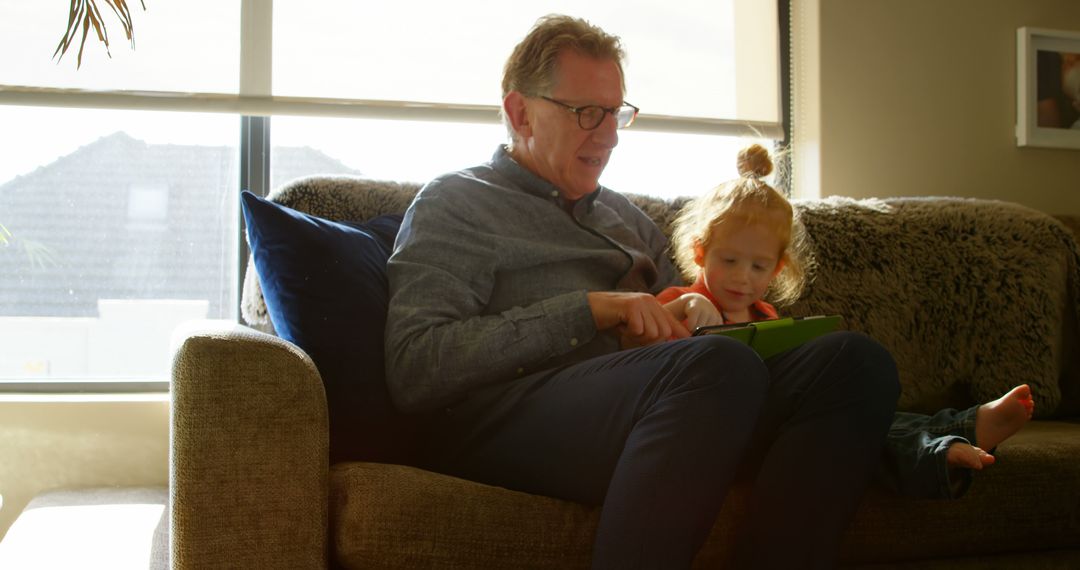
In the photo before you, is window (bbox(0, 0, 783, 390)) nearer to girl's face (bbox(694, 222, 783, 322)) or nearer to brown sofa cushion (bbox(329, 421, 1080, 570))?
girl's face (bbox(694, 222, 783, 322))

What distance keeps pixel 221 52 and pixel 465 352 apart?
145 cm

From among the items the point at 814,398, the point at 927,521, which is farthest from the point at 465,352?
the point at 927,521

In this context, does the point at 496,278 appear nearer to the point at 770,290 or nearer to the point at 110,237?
the point at 770,290

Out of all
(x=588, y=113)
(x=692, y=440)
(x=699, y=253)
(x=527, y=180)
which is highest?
(x=588, y=113)

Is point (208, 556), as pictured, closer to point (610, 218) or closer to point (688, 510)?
point (688, 510)

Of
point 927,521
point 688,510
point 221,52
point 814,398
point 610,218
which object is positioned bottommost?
point 927,521

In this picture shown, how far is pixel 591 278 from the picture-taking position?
1565 mm

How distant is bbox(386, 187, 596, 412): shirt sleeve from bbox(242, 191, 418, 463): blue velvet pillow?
0.03 meters

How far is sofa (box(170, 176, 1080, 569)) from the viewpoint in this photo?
1.07 meters

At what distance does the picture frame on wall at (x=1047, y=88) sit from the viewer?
2836 millimetres

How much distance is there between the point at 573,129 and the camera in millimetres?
1548

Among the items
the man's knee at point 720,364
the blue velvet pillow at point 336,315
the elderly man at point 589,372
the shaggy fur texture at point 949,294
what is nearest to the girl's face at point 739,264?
the elderly man at point 589,372

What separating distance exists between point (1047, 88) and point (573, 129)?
2.00m

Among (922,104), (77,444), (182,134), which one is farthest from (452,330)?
(922,104)
